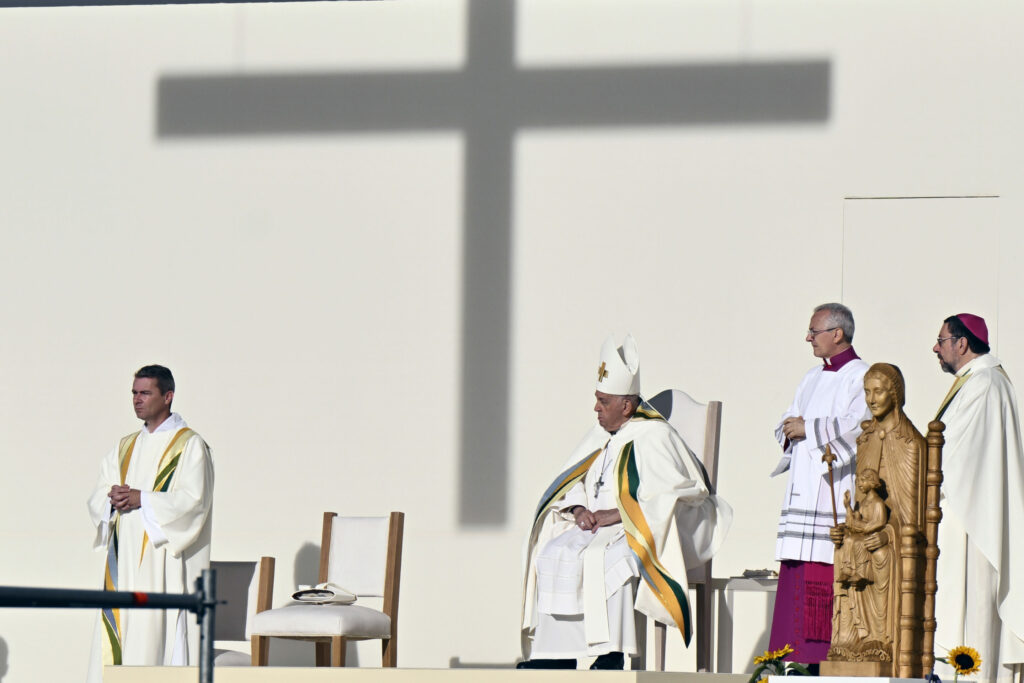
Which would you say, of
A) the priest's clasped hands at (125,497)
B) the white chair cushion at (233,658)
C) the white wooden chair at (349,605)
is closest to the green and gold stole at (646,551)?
the white wooden chair at (349,605)

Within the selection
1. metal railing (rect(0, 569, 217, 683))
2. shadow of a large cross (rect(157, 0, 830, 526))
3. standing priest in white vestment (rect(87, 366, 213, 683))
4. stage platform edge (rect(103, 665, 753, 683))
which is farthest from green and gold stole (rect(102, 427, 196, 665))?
metal railing (rect(0, 569, 217, 683))

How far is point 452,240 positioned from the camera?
29.7ft

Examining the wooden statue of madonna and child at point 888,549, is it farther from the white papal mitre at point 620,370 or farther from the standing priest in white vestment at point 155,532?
the standing priest in white vestment at point 155,532

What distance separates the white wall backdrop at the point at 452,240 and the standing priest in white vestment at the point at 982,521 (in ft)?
5.39

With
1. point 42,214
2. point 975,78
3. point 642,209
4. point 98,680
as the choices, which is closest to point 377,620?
point 98,680

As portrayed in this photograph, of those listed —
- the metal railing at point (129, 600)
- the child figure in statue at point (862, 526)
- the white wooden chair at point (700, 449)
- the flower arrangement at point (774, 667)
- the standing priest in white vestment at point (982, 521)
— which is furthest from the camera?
the white wooden chair at point (700, 449)

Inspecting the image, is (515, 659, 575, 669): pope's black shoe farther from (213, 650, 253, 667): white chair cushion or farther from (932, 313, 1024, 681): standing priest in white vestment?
(932, 313, 1024, 681): standing priest in white vestment

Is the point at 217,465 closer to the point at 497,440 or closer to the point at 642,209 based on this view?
the point at 497,440

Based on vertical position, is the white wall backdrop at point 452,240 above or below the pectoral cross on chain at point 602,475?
above

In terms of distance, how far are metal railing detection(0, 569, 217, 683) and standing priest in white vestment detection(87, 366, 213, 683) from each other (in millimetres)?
4181

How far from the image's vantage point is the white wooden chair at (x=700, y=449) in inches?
291

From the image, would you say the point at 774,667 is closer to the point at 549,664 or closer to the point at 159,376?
the point at 549,664

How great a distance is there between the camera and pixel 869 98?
28.6 feet

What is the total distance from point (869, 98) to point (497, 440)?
2385mm
